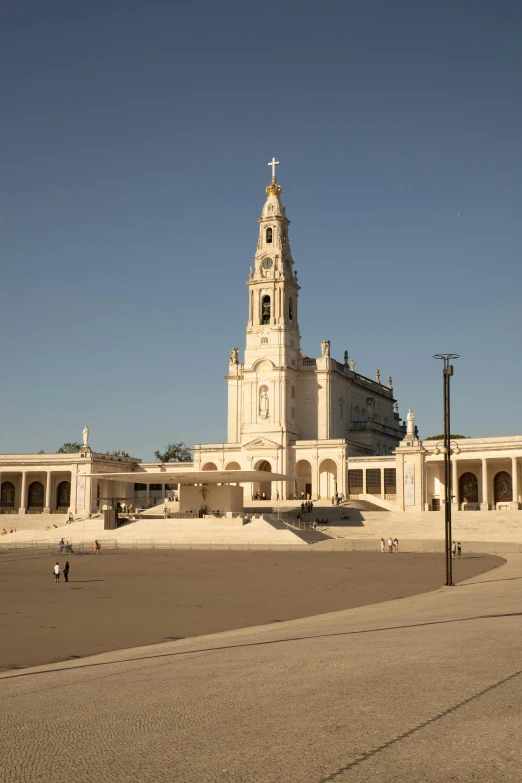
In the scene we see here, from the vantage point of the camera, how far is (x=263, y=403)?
103 m

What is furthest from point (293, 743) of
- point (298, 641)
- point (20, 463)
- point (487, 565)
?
point (20, 463)

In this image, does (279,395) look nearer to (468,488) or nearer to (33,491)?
(468,488)

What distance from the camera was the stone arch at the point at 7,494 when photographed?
115 metres

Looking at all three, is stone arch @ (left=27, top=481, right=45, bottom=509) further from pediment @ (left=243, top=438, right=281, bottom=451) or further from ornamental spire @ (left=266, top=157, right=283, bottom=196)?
ornamental spire @ (left=266, top=157, right=283, bottom=196)

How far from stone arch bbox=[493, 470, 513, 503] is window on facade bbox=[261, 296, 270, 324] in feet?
106

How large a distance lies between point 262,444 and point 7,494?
3773 centimetres

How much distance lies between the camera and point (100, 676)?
1480 cm

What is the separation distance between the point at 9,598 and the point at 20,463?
3198 inches

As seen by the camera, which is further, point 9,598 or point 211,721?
point 9,598

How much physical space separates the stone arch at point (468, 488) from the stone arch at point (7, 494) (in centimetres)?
5847

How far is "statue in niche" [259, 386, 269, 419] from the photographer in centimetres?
10253

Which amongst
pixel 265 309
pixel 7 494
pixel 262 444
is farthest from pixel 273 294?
pixel 7 494

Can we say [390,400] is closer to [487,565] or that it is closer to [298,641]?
[487,565]

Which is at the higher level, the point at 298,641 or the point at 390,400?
the point at 390,400
